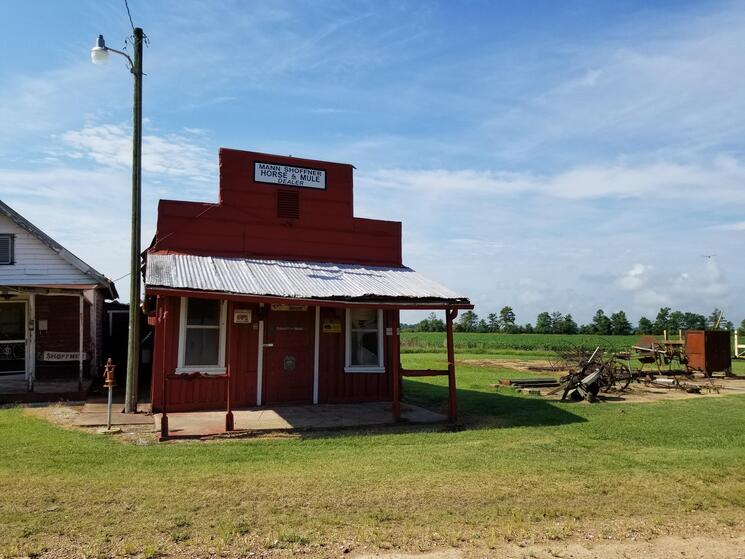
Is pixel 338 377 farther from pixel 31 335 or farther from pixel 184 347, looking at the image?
pixel 31 335

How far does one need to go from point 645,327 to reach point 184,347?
88168 mm

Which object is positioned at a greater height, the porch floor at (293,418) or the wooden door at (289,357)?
the wooden door at (289,357)

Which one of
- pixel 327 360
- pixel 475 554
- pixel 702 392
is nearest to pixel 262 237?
pixel 327 360

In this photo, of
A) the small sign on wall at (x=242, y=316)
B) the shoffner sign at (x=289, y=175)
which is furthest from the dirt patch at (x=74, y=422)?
the shoffner sign at (x=289, y=175)

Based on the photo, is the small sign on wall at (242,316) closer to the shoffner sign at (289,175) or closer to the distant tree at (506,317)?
the shoffner sign at (289,175)

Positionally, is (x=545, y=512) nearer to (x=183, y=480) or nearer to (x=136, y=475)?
(x=183, y=480)

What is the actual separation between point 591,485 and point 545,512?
50.3 inches

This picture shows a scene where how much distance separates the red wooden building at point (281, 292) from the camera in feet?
38.2

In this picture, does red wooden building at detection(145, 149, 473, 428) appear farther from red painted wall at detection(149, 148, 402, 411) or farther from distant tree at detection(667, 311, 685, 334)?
distant tree at detection(667, 311, 685, 334)

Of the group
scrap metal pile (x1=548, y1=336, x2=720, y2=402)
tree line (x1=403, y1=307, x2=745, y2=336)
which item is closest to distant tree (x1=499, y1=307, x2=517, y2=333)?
tree line (x1=403, y1=307, x2=745, y2=336)

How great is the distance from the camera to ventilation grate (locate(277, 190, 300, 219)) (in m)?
14.2

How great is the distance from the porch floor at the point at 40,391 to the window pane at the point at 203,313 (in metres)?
3.83

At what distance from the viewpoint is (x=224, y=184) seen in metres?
13.7

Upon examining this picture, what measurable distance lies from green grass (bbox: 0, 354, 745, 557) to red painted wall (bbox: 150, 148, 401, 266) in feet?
15.9
